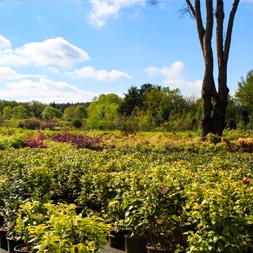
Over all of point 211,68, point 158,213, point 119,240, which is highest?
point 211,68

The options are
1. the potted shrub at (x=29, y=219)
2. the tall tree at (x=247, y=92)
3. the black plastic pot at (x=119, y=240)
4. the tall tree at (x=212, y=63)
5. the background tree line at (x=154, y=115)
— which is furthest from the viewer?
the tall tree at (x=247, y=92)

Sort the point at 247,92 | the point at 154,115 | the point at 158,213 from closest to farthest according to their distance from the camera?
the point at 158,213, the point at 247,92, the point at 154,115

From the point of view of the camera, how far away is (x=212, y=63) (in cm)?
1261

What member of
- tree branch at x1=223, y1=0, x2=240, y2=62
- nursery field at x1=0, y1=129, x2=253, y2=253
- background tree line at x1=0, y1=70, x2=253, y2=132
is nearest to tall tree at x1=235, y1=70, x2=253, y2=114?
background tree line at x1=0, y1=70, x2=253, y2=132

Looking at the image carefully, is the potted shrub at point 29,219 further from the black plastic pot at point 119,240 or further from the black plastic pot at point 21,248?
the black plastic pot at point 119,240

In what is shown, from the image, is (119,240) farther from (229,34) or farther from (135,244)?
(229,34)

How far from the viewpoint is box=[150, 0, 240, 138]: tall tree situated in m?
12.5

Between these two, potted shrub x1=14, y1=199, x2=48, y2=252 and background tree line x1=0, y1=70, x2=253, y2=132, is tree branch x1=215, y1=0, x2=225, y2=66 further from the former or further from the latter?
potted shrub x1=14, y1=199, x2=48, y2=252

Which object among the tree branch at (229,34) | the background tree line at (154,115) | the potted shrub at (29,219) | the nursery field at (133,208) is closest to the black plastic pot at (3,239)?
the nursery field at (133,208)

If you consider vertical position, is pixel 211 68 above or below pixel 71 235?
above

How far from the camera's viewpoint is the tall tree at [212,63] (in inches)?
493

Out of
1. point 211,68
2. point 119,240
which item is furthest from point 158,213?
point 211,68

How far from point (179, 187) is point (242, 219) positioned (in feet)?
2.51

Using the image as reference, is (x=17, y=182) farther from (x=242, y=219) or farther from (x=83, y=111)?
(x=83, y=111)
